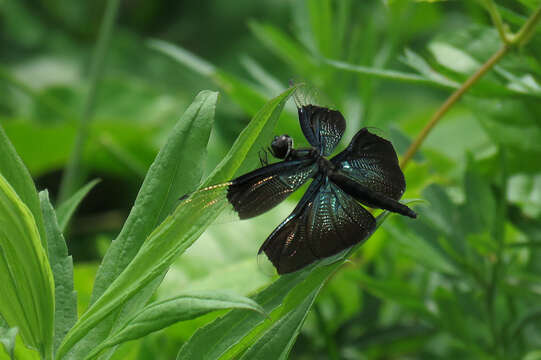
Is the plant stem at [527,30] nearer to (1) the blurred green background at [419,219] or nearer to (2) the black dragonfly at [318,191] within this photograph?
(1) the blurred green background at [419,219]

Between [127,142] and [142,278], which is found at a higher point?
[142,278]

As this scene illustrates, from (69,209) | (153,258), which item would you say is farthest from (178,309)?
(69,209)

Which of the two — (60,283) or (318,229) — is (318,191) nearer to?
(318,229)

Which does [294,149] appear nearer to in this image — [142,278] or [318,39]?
[142,278]

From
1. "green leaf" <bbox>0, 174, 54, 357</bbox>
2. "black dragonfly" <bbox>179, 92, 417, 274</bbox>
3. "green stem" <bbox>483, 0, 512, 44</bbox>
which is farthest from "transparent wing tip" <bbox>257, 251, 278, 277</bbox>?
"green stem" <bbox>483, 0, 512, 44</bbox>

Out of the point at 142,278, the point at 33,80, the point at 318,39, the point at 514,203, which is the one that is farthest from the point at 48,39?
the point at 142,278

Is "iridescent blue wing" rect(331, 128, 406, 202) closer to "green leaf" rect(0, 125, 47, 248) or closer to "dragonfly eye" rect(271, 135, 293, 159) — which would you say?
"dragonfly eye" rect(271, 135, 293, 159)

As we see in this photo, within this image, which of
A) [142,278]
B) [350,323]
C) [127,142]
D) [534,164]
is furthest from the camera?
[127,142]
